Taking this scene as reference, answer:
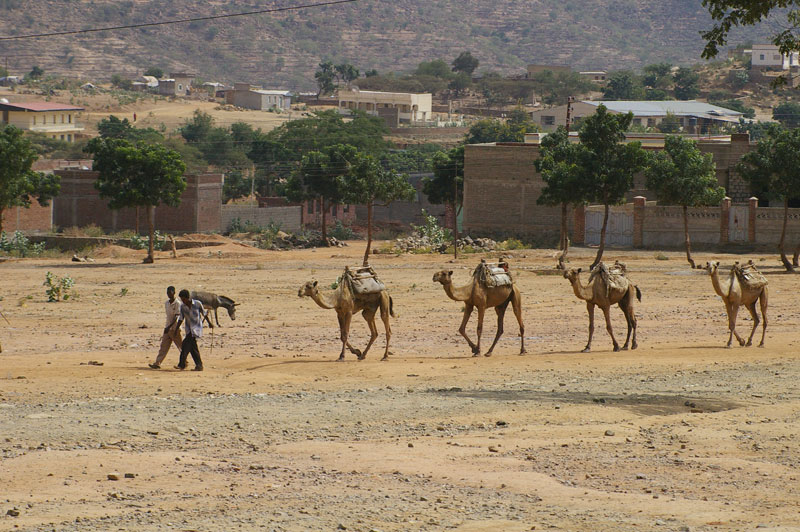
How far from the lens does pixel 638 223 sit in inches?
1977

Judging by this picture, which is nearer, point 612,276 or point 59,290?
point 612,276

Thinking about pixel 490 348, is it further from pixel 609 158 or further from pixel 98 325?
pixel 609 158

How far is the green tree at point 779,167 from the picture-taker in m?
38.9

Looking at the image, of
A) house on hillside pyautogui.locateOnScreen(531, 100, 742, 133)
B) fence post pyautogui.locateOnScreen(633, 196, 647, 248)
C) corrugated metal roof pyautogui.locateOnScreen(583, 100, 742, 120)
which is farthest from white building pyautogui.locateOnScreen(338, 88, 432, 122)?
fence post pyautogui.locateOnScreen(633, 196, 647, 248)

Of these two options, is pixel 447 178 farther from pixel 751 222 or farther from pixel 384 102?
pixel 384 102

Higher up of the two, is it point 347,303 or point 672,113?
point 672,113

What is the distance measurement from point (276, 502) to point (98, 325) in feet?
54.5

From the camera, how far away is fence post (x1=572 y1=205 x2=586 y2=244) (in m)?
53.0

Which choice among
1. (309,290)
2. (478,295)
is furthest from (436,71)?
(309,290)

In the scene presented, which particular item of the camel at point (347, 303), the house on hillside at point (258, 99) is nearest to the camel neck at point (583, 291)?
the camel at point (347, 303)

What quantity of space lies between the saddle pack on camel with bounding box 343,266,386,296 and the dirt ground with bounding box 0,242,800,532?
123 cm

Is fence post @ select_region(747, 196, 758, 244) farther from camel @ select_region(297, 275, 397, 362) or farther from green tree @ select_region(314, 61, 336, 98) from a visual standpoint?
green tree @ select_region(314, 61, 336, 98)

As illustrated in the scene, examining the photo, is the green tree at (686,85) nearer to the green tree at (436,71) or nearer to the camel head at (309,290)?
the green tree at (436,71)

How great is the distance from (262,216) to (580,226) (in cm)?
2288
